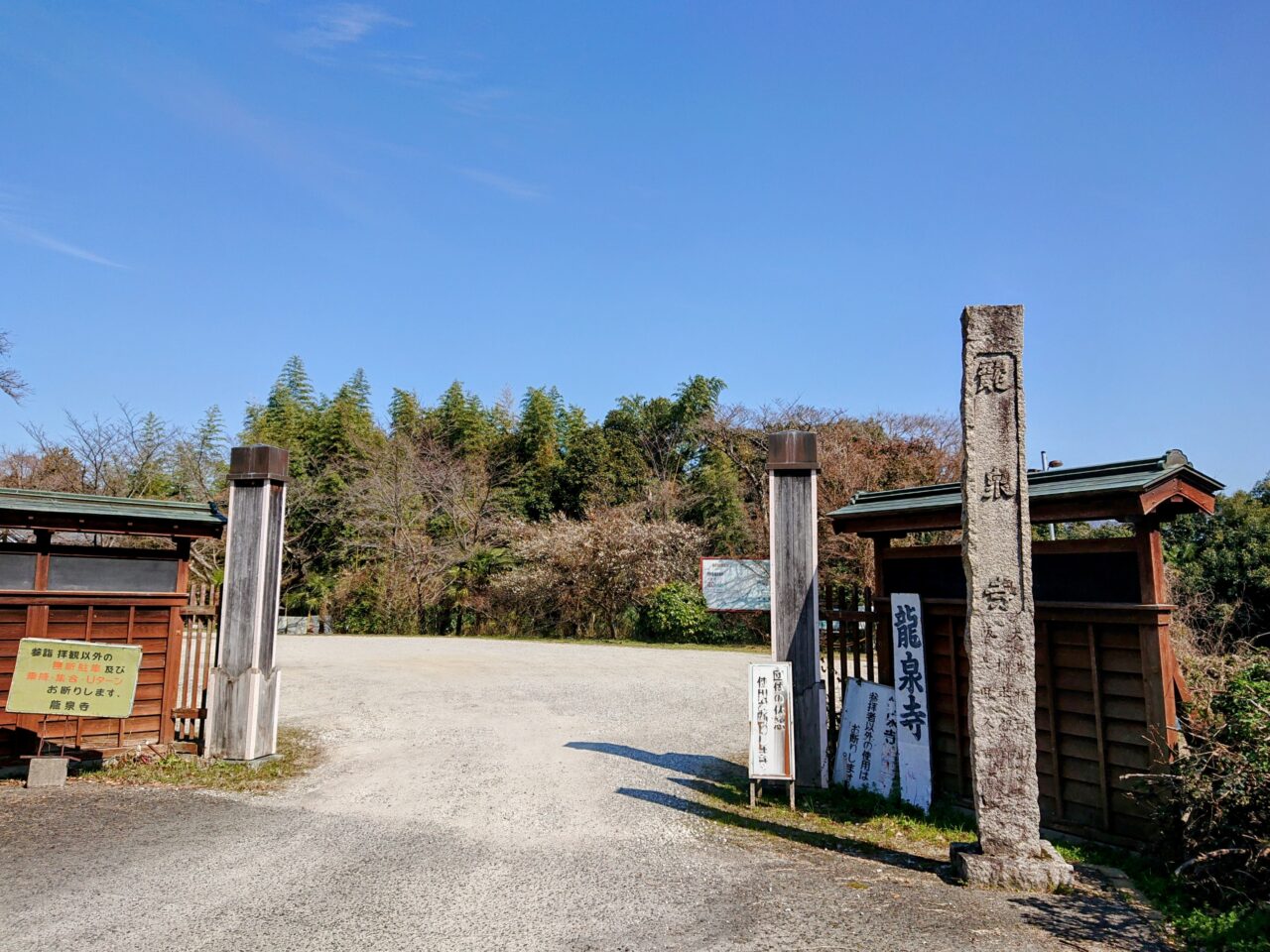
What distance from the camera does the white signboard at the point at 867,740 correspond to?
636 cm

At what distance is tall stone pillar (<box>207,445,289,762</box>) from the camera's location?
730 cm

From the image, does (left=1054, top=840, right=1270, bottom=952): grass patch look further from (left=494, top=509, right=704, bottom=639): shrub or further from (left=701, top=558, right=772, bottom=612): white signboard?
(left=494, top=509, right=704, bottom=639): shrub

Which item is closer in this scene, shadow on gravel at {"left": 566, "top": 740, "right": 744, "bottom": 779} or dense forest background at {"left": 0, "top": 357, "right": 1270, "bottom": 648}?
shadow on gravel at {"left": 566, "top": 740, "right": 744, "bottom": 779}

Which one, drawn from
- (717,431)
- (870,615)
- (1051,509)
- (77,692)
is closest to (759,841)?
(870,615)

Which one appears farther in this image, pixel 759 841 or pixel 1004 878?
pixel 759 841

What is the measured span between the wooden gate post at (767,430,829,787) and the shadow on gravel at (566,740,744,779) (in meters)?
0.97

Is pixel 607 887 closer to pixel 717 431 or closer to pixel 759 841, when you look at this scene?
pixel 759 841

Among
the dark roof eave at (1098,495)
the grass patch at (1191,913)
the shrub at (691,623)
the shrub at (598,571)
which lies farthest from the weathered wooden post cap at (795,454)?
the shrub at (598,571)

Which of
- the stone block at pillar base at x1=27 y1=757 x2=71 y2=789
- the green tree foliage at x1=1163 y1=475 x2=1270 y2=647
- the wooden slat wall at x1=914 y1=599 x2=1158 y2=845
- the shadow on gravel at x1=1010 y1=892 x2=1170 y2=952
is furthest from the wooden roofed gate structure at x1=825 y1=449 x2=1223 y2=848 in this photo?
the green tree foliage at x1=1163 y1=475 x2=1270 y2=647

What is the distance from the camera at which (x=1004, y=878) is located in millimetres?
4484

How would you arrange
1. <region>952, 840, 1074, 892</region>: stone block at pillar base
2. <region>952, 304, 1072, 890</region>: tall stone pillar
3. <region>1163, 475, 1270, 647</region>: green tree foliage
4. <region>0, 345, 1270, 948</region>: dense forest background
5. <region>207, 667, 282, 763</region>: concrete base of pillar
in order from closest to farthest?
<region>952, 840, 1074, 892</region>: stone block at pillar base
<region>952, 304, 1072, 890</region>: tall stone pillar
<region>207, 667, 282, 763</region>: concrete base of pillar
<region>1163, 475, 1270, 647</region>: green tree foliage
<region>0, 345, 1270, 948</region>: dense forest background

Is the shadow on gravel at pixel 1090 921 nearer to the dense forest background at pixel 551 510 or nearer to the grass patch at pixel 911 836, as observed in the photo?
the grass patch at pixel 911 836

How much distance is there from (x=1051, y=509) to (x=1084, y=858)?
86.9 inches

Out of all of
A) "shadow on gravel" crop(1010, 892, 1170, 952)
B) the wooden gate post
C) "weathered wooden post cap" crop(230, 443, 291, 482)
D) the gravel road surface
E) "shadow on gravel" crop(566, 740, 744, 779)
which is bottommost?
the gravel road surface
